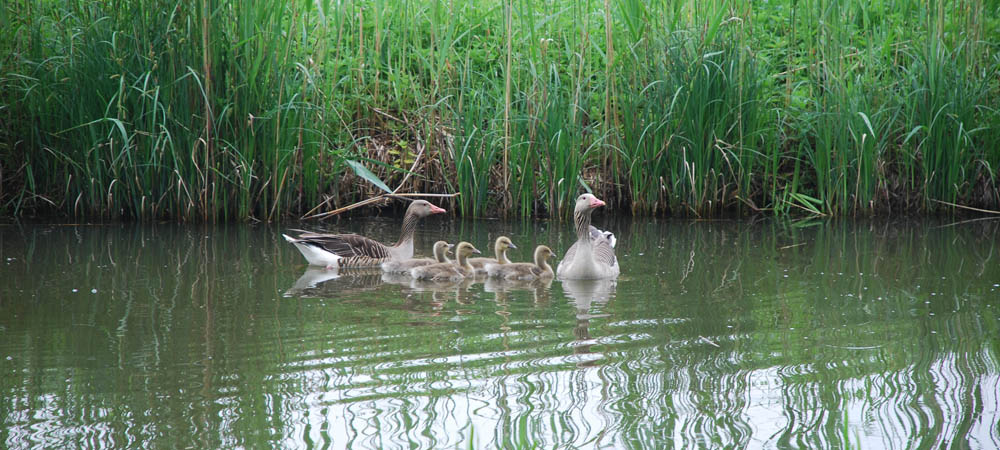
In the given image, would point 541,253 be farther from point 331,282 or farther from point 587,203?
point 331,282

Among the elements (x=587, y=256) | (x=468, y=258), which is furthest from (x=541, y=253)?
(x=468, y=258)

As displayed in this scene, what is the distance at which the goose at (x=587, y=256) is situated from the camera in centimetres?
864

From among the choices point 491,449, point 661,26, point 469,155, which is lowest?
point 491,449

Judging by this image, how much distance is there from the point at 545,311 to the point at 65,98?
677 cm

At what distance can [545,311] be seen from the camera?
725 cm

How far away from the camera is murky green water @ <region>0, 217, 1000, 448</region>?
Result: 14.9 ft

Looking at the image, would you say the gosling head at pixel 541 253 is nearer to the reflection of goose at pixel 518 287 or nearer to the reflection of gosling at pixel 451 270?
the reflection of goose at pixel 518 287

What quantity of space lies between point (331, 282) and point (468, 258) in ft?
4.50

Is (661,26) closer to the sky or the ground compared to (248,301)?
closer to the sky

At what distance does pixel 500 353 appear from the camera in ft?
19.1

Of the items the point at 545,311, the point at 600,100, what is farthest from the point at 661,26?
the point at 545,311

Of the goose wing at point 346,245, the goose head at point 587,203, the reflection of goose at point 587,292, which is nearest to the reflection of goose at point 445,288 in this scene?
the reflection of goose at point 587,292

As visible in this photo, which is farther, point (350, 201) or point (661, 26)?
point (350, 201)

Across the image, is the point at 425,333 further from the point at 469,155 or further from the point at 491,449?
the point at 469,155
